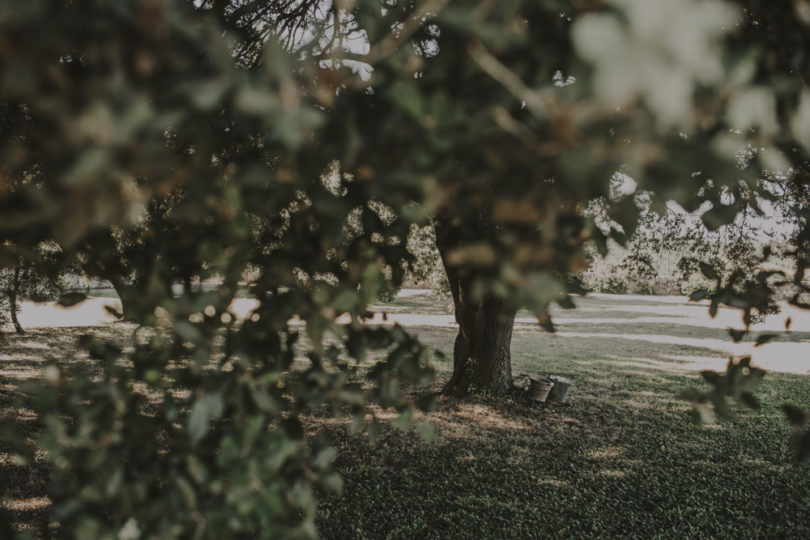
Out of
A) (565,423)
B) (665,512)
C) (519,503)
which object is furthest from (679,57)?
(565,423)

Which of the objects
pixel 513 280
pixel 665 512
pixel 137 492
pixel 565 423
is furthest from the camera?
pixel 565 423

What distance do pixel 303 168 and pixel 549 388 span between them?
8.62 metres

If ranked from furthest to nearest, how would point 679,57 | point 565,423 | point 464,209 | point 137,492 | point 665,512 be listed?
point 565,423 < point 665,512 < point 137,492 < point 464,209 < point 679,57

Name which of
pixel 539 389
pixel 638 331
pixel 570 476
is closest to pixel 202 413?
pixel 570 476

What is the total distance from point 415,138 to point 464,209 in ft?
0.50

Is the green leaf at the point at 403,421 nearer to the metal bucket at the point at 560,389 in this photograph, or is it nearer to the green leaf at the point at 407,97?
the green leaf at the point at 407,97

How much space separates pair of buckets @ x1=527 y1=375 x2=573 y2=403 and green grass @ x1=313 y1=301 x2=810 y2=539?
8.8 inches

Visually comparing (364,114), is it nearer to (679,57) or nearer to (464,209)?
(464,209)

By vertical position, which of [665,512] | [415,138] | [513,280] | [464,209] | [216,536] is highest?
[415,138]

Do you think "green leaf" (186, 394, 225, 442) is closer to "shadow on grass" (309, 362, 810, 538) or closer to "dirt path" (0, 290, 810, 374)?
"shadow on grass" (309, 362, 810, 538)

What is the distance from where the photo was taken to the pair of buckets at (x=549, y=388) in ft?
28.4

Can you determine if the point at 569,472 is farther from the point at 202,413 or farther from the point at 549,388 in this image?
the point at 202,413

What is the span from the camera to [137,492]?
95 cm

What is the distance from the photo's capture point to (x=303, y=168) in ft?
2.90
